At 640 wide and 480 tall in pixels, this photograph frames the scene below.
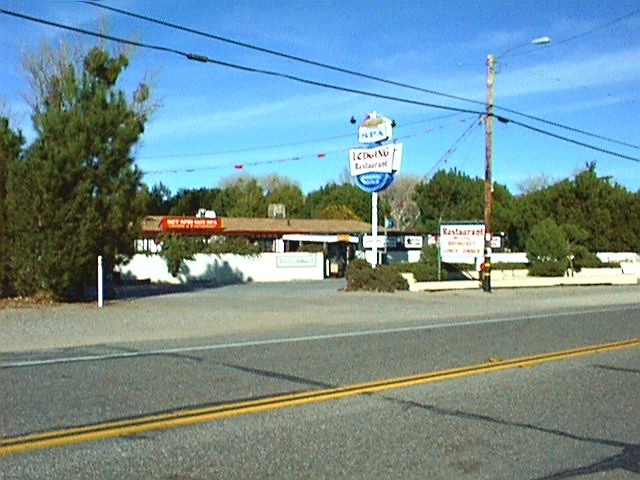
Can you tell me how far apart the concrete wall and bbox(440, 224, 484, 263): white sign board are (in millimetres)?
11021

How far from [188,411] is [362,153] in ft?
94.0

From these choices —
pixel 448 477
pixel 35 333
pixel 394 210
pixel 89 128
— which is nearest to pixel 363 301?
pixel 89 128

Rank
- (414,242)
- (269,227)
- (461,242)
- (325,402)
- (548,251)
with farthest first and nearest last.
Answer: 1. (269,227)
2. (414,242)
3. (548,251)
4. (461,242)
5. (325,402)

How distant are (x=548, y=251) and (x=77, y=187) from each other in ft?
104

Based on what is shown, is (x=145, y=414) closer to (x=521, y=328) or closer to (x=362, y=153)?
(x=521, y=328)

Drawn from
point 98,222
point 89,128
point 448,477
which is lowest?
point 448,477

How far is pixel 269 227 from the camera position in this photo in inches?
2234

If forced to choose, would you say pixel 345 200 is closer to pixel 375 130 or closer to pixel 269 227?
pixel 269 227

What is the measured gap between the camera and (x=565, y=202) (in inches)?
2692

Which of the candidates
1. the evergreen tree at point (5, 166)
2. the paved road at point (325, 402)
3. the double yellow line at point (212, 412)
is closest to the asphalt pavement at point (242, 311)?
the paved road at point (325, 402)

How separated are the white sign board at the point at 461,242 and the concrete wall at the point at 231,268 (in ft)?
36.2

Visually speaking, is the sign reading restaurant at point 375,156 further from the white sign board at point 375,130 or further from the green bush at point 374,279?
the green bush at point 374,279

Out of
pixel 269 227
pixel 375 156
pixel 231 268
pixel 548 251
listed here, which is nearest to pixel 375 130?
pixel 375 156

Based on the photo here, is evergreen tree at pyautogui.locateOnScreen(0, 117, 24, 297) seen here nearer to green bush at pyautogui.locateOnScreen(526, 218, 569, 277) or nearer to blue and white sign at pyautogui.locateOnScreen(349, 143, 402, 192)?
blue and white sign at pyautogui.locateOnScreen(349, 143, 402, 192)
